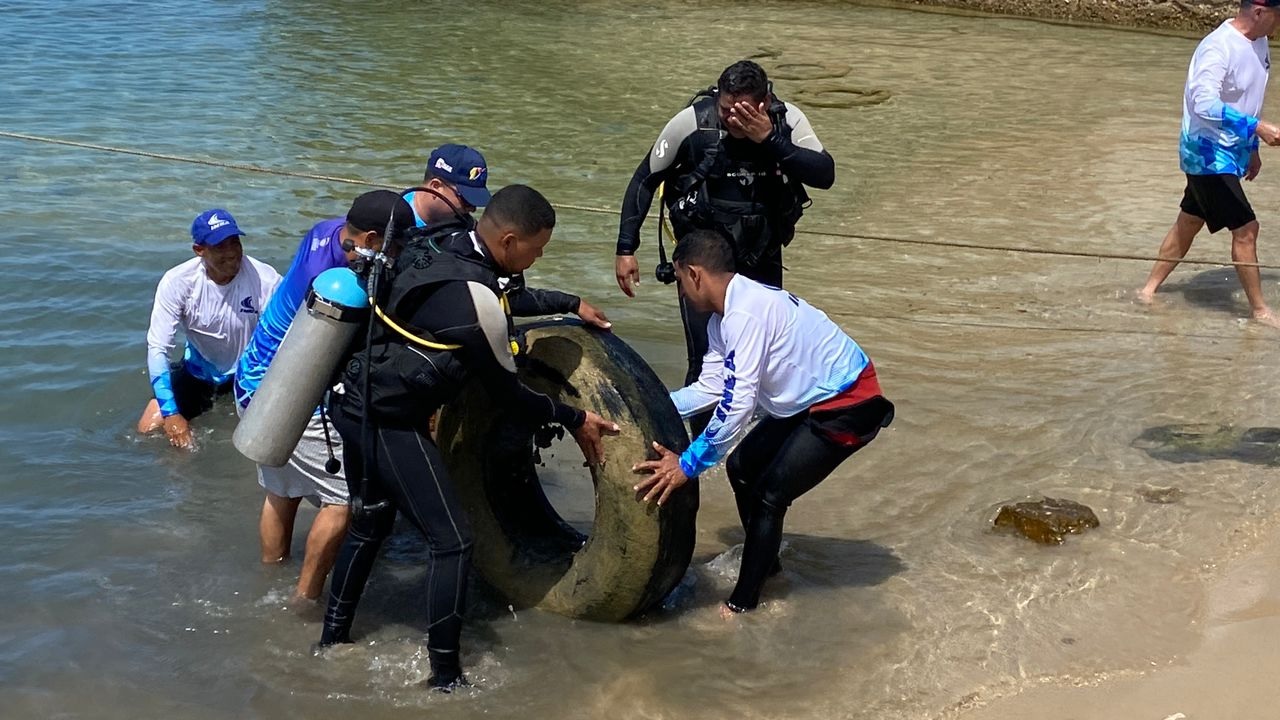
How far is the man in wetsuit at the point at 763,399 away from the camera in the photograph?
5.03 metres

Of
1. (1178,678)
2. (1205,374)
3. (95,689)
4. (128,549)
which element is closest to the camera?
(1178,678)

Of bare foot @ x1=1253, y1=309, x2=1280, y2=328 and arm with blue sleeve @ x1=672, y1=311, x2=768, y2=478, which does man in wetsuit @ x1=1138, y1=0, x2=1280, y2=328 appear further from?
arm with blue sleeve @ x1=672, y1=311, x2=768, y2=478

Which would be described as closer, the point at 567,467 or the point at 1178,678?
the point at 1178,678

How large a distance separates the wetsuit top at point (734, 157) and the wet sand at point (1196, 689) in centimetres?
246

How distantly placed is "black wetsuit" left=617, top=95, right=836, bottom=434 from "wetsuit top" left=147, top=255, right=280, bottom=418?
2.19 m

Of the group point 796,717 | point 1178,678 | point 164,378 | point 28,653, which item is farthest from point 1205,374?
point 28,653

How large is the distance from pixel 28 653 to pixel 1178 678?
14.8 feet

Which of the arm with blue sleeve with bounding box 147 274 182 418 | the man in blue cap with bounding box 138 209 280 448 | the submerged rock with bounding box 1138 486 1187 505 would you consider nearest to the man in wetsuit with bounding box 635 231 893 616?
the submerged rock with bounding box 1138 486 1187 505

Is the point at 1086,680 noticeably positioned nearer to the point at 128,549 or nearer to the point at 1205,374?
the point at 1205,374

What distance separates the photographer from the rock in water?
19.9 ft

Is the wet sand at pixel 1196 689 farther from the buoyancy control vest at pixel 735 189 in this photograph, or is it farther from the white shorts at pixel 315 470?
the white shorts at pixel 315 470

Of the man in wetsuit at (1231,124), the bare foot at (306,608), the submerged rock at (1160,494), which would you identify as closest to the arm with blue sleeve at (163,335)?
the bare foot at (306,608)

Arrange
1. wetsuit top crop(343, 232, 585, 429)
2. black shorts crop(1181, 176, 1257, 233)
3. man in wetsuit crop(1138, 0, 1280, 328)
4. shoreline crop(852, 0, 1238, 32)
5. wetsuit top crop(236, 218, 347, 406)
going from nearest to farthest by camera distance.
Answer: wetsuit top crop(343, 232, 585, 429) → wetsuit top crop(236, 218, 347, 406) → man in wetsuit crop(1138, 0, 1280, 328) → black shorts crop(1181, 176, 1257, 233) → shoreline crop(852, 0, 1238, 32)

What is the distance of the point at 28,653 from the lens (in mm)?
5520
